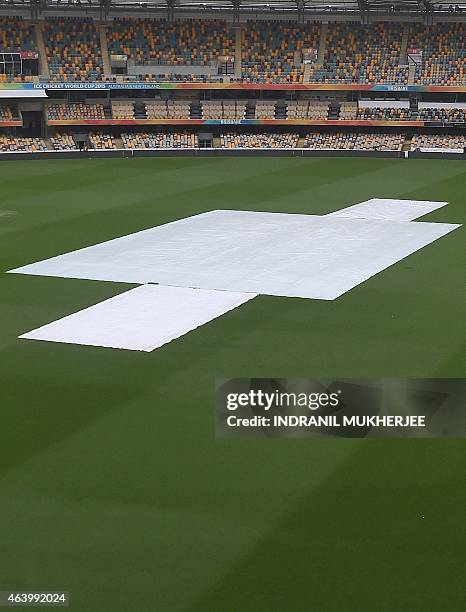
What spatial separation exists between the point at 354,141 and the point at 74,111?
19205 millimetres

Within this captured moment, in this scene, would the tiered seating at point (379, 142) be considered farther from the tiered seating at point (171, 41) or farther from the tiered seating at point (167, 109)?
the tiered seating at point (167, 109)

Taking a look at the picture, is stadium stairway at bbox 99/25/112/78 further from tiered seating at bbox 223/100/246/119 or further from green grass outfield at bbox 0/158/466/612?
green grass outfield at bbox 0/158/466/612

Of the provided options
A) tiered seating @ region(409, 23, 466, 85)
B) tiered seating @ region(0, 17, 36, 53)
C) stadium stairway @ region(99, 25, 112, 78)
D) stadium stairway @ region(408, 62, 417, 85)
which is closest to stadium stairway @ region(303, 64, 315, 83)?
stadium stairway @ region(408, 62, 417, 85)

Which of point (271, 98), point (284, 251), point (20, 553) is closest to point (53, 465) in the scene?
point (20, 553)

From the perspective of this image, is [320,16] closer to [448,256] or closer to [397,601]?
[448,256]

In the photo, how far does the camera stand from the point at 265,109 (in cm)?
6138

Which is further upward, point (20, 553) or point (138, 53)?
point (138, 53)

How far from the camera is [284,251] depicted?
26031mm

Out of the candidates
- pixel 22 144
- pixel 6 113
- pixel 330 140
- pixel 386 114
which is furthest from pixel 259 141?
pixel 6 113

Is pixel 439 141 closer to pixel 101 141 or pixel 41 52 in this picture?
pixel 101 141

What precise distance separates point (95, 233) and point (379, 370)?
1590 cm

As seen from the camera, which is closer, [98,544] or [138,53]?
[98,544]

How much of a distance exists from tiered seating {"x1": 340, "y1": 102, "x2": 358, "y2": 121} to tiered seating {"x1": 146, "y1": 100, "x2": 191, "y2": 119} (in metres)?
10.7

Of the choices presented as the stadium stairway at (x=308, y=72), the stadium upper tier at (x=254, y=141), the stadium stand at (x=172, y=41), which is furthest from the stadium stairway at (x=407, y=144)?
the stadium stand at (x=172, y=41)
